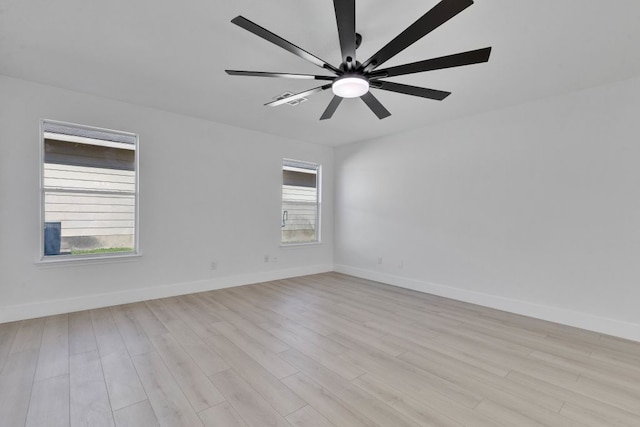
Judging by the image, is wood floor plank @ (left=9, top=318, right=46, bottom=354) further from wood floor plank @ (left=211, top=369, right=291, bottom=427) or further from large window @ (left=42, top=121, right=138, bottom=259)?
wood floor plank @ (left=211, top=369, right=291, bottom=427)

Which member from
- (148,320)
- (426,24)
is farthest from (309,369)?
(426,24)

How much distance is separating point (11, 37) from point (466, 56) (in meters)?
3.52

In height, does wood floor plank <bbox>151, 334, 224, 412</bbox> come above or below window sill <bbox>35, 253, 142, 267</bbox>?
below

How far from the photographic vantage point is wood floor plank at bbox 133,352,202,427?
1.64 meters

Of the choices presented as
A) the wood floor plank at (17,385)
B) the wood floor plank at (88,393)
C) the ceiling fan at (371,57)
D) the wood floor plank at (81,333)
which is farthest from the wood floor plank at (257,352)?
the ceiling fan at (371,57)

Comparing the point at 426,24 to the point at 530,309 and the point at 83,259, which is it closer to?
the point at 530,309

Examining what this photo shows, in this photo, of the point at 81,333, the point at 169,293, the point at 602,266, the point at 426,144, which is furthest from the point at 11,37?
the point at 602,266

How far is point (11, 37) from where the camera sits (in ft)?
7.64

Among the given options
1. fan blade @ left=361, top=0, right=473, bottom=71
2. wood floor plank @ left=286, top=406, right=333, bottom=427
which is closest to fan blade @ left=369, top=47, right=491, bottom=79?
fan blade @ left=361, top=0, right=473, bottom=71

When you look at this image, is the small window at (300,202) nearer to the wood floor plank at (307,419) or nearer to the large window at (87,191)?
the large window at (87,191)

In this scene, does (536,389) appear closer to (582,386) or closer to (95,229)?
(582,386)

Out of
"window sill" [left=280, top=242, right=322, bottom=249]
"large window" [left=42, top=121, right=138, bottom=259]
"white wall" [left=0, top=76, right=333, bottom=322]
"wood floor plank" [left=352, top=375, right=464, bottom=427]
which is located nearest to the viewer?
"wood floor plank" [left=352, top=375, right=464, bottom=427]

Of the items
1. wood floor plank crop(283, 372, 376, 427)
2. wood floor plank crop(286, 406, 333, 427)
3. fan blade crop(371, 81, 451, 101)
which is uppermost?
fan blade crop(371, 81, 451, 101)

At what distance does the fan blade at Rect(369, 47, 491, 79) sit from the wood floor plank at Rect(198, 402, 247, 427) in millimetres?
2436
